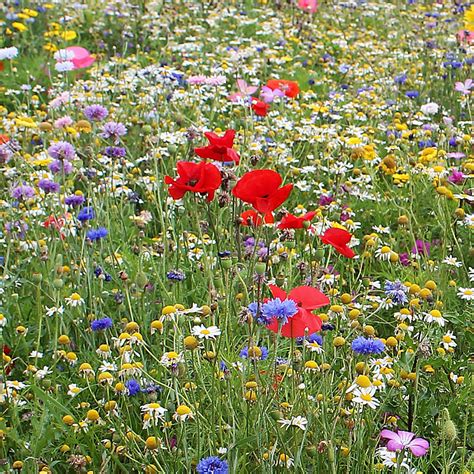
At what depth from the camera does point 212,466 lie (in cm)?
142

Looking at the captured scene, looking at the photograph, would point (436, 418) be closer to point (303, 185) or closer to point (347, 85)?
point (303, 185)

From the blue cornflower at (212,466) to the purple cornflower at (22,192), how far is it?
4.22 feet

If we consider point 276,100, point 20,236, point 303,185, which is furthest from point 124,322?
point 276,100

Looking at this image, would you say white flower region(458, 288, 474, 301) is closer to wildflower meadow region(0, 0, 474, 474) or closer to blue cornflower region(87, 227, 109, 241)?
wildflower meadow region(0, 0, 474, 474)

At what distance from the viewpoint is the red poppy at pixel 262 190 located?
5.13 ft

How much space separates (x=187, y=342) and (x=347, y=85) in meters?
3.03

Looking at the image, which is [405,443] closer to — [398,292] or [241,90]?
[398,292]

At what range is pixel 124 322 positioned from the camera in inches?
78.6

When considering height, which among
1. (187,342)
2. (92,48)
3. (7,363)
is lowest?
(92,48)

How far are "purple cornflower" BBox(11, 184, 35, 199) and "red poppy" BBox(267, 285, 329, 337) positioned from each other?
3.89ft

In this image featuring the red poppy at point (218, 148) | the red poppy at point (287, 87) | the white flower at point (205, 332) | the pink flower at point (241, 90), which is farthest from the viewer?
the pink flower at point (241, 90)

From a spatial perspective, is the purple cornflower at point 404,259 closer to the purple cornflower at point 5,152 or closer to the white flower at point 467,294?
the white flower at point 467,294

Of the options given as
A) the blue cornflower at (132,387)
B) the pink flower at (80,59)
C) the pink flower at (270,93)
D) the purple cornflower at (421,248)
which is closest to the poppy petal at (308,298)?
the blue cornflower at (132,387)

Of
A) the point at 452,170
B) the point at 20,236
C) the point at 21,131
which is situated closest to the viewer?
the point at 20,236
